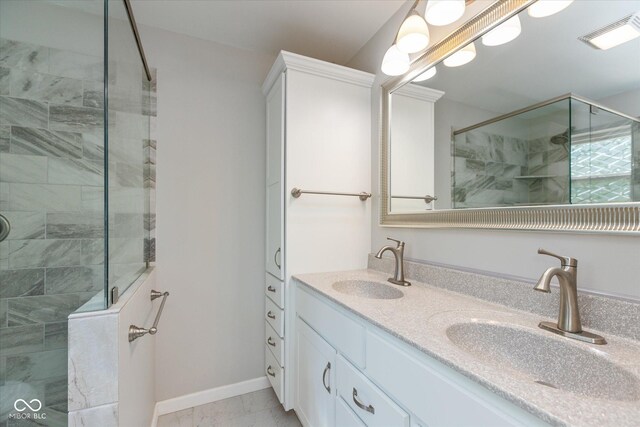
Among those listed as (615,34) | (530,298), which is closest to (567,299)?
(530,298)

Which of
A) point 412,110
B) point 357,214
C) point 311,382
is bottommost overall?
point 311,382

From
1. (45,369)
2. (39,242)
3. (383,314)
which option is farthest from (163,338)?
(383,314)

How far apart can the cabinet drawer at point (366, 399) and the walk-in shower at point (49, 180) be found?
1017 mm

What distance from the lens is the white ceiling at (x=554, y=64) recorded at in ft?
2.59

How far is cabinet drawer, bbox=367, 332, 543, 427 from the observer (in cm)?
53

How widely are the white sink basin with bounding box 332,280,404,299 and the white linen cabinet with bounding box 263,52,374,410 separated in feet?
0.68

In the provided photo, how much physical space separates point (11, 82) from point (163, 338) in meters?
1.58

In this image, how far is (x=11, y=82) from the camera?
139 centimetres

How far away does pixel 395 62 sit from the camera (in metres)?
1.36

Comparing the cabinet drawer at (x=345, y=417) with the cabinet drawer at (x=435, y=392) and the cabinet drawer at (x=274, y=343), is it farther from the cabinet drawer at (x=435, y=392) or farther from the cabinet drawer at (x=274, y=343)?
the cabinet drawer at (x=274, y=343)

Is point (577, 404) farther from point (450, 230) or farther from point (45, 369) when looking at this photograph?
point (45, 369)

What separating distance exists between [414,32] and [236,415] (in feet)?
7.29

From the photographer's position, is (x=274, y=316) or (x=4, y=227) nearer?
(x=4, y=227)

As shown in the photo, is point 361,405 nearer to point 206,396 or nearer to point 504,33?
point 206,396
